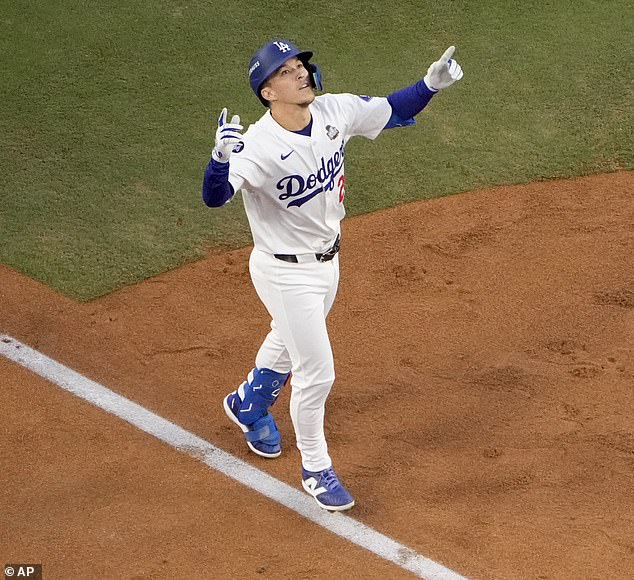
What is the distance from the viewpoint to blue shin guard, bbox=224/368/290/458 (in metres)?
6.11

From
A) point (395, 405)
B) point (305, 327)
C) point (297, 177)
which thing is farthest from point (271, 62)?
point (395, 405)

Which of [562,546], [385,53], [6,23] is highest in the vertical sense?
[6,23]

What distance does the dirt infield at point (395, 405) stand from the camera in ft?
18.2

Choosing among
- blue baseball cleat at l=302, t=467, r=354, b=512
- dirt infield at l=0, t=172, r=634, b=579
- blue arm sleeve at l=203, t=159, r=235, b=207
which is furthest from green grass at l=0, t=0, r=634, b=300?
blue arm sleeve at l=203, t=159, r=235, b=207

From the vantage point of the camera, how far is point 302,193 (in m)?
5.47

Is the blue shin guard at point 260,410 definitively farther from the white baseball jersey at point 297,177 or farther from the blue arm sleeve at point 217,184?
the blue arm sleeve at point 217,184

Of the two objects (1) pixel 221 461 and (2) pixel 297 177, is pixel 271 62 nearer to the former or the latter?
(2) pixel 297 177

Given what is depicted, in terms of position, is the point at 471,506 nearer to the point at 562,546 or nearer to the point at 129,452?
the point at 562,546

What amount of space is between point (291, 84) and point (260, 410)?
1.80 m

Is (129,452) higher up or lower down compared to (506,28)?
lower down

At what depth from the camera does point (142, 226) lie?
26.2 ft

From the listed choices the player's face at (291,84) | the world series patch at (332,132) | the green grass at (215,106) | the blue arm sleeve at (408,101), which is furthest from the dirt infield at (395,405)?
the player's face at (291,84)

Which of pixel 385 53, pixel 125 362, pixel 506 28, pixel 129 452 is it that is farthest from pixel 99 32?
pixel 129 452

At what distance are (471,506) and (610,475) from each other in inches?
30.2
